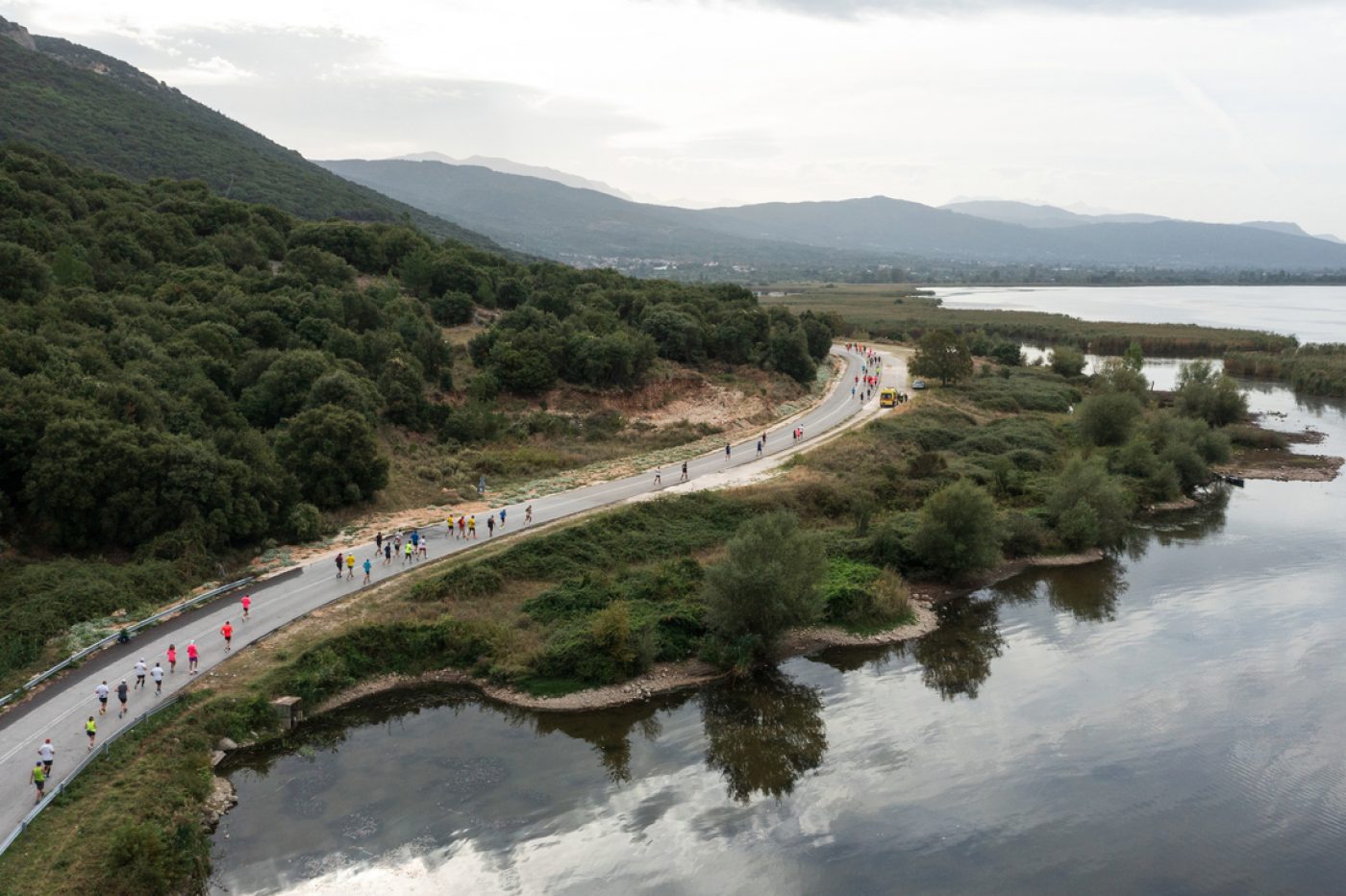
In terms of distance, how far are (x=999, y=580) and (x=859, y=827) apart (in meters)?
21.1

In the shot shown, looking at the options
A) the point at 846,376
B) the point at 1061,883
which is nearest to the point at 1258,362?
the point at 846,376

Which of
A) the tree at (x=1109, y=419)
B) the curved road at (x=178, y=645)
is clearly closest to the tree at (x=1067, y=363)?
the tree at (x=1109, y=419)

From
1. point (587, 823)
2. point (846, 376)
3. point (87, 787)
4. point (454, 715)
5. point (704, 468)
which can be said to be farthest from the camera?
point (846, 376)

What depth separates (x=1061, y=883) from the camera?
2145 centimetres

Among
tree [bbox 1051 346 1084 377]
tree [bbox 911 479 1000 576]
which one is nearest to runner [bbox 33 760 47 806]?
tree [bbox 911 479 1000 576]

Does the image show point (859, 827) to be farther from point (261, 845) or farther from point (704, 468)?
point (704, 468)

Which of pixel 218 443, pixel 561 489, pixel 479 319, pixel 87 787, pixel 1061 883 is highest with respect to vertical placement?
pixel 479 319

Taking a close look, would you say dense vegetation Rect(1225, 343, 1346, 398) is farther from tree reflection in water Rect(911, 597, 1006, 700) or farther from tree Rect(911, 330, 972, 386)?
tree reflection in water Rect(911, 597, 1006, 700)

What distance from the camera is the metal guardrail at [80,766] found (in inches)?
764

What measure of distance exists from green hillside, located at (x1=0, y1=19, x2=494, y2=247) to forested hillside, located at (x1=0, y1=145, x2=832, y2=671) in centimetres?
2562

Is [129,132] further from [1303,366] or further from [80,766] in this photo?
[1303,366]

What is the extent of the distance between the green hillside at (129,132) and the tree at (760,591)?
85.0 meters

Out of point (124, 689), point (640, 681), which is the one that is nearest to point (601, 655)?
point (640, 681)

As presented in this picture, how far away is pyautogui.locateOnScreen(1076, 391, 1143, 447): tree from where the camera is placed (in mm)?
60031
